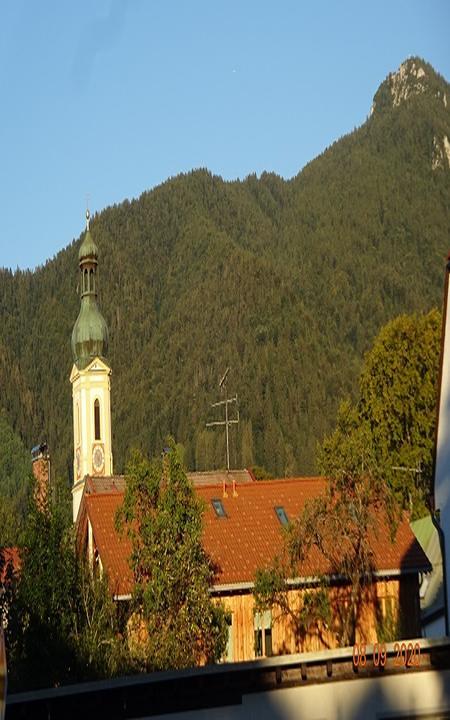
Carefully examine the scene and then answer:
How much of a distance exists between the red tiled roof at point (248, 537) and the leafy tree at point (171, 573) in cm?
229

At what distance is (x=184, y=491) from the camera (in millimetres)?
33031

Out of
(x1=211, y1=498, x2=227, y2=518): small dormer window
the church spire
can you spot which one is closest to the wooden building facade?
(x1=211, y1=498, x2=227, y2=518): small dormer window

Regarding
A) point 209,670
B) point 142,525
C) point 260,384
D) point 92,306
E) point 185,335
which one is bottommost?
point 209,670

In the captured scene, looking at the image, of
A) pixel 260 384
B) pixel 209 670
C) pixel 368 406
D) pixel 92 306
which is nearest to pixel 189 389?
pixel 260 384

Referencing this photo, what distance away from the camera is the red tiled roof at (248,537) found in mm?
36938

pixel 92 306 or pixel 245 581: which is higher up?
pixel 92 306

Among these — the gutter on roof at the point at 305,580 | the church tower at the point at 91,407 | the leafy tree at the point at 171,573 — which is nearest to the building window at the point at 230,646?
the gutter on roof at the point at 305,580

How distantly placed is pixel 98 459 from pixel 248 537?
48282 mm

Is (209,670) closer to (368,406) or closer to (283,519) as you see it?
(283,519)

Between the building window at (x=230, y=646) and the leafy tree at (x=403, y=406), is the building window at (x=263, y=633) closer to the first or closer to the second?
the building window at (x=230, y=646)

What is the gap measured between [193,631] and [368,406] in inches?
1328

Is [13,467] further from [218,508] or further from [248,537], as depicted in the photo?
[248,537]

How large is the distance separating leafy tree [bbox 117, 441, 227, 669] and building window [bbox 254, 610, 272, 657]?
11.3ft

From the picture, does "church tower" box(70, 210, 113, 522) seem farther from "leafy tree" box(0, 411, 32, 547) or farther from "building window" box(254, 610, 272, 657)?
"building window" box(254, 610, 272, 657)
